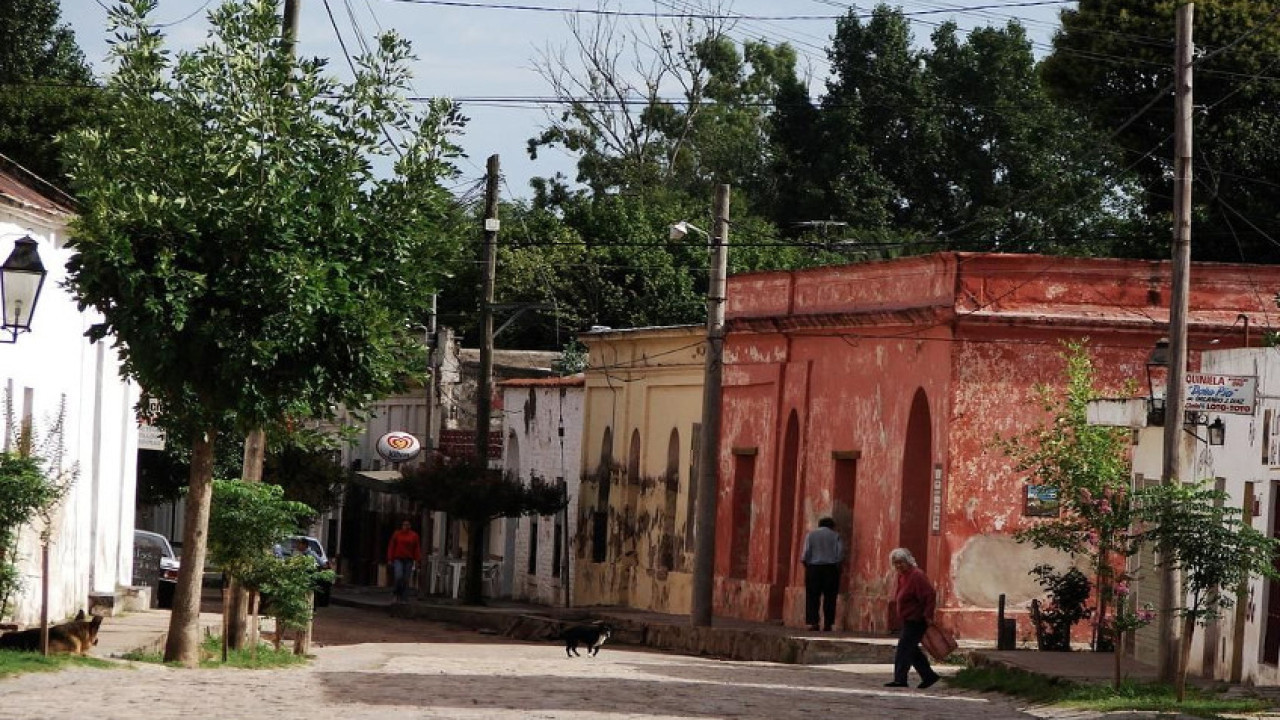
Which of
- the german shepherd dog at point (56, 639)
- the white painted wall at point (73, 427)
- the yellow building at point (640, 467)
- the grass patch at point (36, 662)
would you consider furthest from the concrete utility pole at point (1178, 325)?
the yellow building at point (640, 467)

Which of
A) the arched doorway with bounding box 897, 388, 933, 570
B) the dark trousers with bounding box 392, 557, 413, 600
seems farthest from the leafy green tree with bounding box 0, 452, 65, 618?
the dark trousers with bounding box 392, 557, 413, 600

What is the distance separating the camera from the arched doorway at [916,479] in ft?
106

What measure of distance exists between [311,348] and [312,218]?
112cm

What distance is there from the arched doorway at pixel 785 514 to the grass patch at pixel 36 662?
19041mm

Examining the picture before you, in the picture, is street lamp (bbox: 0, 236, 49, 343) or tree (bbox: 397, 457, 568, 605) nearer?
street lamp (bbox: 0, 236, 49, 343)

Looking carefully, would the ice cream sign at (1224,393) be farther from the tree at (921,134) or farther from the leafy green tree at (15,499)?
the tree at (921,134)

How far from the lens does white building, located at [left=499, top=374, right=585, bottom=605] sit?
4778cm

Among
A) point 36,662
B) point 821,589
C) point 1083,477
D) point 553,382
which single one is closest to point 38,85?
point 553,382

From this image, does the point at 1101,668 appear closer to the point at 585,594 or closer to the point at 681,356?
the point at 681,356

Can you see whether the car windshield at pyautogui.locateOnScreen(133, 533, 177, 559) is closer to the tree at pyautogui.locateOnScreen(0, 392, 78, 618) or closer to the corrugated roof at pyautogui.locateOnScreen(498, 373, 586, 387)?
the corrugated roof at pyautogui.locateOnScreen(498, 373, 586, 387)

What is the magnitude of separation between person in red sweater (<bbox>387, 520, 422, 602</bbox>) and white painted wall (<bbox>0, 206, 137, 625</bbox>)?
13996 mm

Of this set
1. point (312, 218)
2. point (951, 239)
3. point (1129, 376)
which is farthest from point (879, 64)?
point (312, 218)

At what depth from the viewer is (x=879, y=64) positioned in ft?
208

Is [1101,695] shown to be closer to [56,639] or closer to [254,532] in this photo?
[254,532]
